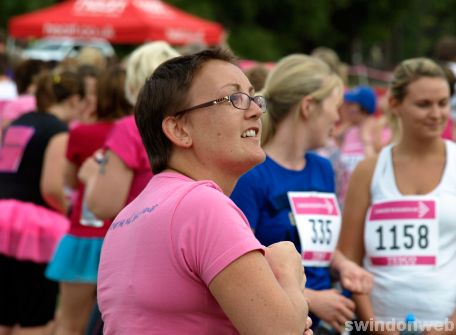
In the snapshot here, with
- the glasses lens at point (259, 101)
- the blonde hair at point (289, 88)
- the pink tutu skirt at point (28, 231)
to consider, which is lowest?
the pink tutu skirt at point (28, 231)

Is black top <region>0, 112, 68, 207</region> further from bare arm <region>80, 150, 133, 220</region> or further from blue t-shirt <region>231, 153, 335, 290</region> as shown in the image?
blue t-shirt <region>231, 153, 335, 290</region>

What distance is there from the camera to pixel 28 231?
603 centimetres

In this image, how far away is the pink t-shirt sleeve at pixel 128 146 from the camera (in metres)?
4.54

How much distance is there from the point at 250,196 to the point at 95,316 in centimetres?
115

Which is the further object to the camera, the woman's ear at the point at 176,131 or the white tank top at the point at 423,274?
the white tank top at the point at 423,274

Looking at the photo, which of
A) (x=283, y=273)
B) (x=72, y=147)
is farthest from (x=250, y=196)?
(x=72, y=147)

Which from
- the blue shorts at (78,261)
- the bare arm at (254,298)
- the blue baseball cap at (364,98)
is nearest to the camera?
the bare arm at (254,298)

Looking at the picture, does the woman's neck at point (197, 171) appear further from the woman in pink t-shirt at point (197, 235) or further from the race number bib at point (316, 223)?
the race number bib at point (316, 223)

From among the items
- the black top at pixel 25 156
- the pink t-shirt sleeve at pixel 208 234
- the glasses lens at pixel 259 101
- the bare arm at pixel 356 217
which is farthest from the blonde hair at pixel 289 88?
the black top at pixel 25 156

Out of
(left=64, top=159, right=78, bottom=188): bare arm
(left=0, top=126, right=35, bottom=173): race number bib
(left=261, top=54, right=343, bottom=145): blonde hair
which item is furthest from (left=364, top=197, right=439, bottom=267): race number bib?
(left=0, top=126, right=35, bottom=173): race number bib

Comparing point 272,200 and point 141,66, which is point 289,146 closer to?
point 272,200

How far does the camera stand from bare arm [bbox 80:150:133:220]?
457 cm
